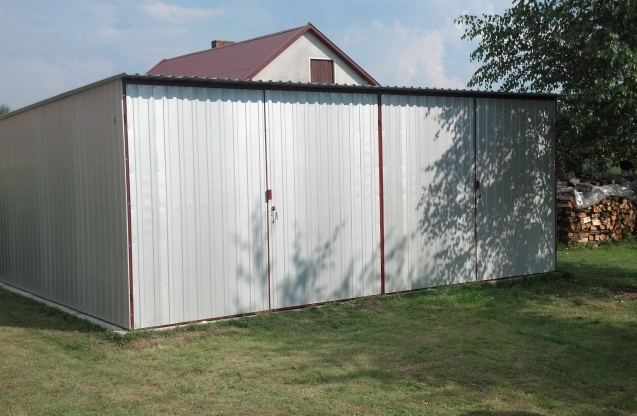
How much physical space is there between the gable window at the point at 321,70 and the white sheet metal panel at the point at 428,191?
16663 millimetres

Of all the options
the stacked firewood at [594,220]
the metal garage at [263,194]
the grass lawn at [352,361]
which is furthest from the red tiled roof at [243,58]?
the grass lawn at [352,361]

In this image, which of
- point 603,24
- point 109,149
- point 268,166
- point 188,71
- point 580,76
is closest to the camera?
point 109,149

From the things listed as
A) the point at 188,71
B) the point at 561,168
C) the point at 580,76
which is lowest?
the point at 561,168

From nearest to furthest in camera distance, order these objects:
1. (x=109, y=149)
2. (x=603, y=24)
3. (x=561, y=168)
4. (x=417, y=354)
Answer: (x=417, y=354)
(x=109, y=149)
(x=603, y=24)
(x=561, y=168)

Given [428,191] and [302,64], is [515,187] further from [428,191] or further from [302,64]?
[302,64]

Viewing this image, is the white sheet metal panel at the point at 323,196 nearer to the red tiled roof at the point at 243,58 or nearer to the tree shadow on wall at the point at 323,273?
the tree shadow on wall at the point at 323,273

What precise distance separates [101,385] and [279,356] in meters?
1.65

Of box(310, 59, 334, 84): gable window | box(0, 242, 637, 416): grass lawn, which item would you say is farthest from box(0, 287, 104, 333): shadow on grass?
box(310, 59, 334, 84): gable window

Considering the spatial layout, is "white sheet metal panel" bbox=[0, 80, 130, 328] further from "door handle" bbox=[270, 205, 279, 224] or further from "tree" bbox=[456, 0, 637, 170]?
"tree" bbox=[456, 0, 637, 170]

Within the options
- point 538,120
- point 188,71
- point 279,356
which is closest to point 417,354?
point 279,356

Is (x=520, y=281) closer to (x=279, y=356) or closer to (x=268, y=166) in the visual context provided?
(x=268, y=166)

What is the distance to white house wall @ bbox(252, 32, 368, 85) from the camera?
25344 millimetres

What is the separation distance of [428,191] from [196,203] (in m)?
3.43

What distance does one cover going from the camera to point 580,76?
36.1ft
